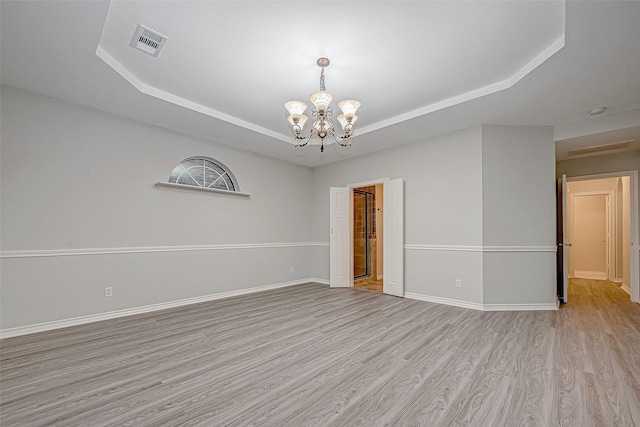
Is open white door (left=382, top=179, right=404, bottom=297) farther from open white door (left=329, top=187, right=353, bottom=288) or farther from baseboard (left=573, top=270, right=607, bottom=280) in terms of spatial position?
baseboard (left=573, top=270, right=607, bottom=280)

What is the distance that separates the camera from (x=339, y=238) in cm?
589

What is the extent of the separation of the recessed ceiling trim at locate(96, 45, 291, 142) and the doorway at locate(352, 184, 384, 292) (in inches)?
119

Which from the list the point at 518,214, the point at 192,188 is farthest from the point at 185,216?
the point at 518,214

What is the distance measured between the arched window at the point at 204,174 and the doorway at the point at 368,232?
3.20 meters

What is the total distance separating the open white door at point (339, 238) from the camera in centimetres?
586

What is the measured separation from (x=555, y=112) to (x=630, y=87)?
687mm

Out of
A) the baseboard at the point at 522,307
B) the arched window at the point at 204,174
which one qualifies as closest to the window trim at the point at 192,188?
the arched window at the point at 204,174

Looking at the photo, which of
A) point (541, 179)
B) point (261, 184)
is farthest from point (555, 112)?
point (261, 184)

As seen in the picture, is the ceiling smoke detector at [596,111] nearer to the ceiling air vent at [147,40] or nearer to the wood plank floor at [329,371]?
the wood plank floor at [329,371]

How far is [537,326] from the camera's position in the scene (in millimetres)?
3371

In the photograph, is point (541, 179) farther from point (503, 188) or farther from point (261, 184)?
point (261, 184)

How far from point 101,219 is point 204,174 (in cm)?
163

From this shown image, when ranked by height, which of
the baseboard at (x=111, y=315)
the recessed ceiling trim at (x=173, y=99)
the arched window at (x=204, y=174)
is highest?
the recessed ceiling trim at (x=173, y=99)

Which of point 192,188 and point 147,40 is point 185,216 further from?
point 147,40
